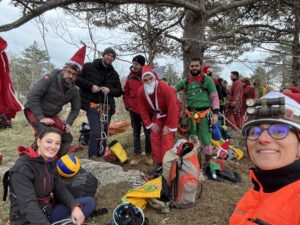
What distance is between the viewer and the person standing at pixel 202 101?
5328 mm

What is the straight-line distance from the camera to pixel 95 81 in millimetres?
5641

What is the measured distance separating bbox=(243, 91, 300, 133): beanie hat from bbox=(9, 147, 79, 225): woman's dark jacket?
6.96 feet

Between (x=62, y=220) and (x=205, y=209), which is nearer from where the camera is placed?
(x=62, y=220)

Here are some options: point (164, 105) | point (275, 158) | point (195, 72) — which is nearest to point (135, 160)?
point (164, 105)

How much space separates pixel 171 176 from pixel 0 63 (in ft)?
8.61

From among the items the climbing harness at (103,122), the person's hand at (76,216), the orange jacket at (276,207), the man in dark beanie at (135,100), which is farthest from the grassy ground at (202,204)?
the orange jacket at (276,207)

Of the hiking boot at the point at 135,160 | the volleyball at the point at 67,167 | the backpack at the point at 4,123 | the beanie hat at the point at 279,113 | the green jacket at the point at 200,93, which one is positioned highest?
the green jacket at the point at 200,93

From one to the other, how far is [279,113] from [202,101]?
12.6 feet

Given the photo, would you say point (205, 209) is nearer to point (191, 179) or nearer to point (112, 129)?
point (191, 179)

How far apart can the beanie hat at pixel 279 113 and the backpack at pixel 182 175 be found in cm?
253

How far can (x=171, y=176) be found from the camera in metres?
4.20

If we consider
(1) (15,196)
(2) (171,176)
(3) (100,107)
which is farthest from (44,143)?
(3) (100,107)

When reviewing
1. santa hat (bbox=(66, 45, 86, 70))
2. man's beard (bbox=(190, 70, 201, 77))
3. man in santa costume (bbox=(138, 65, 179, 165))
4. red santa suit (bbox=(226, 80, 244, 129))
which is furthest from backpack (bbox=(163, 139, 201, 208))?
red santa suit (bbox=(226, 80, 244, 129))

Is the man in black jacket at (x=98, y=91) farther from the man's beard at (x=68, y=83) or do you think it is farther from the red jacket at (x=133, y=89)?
the man's beard at (x=68, y=83)
